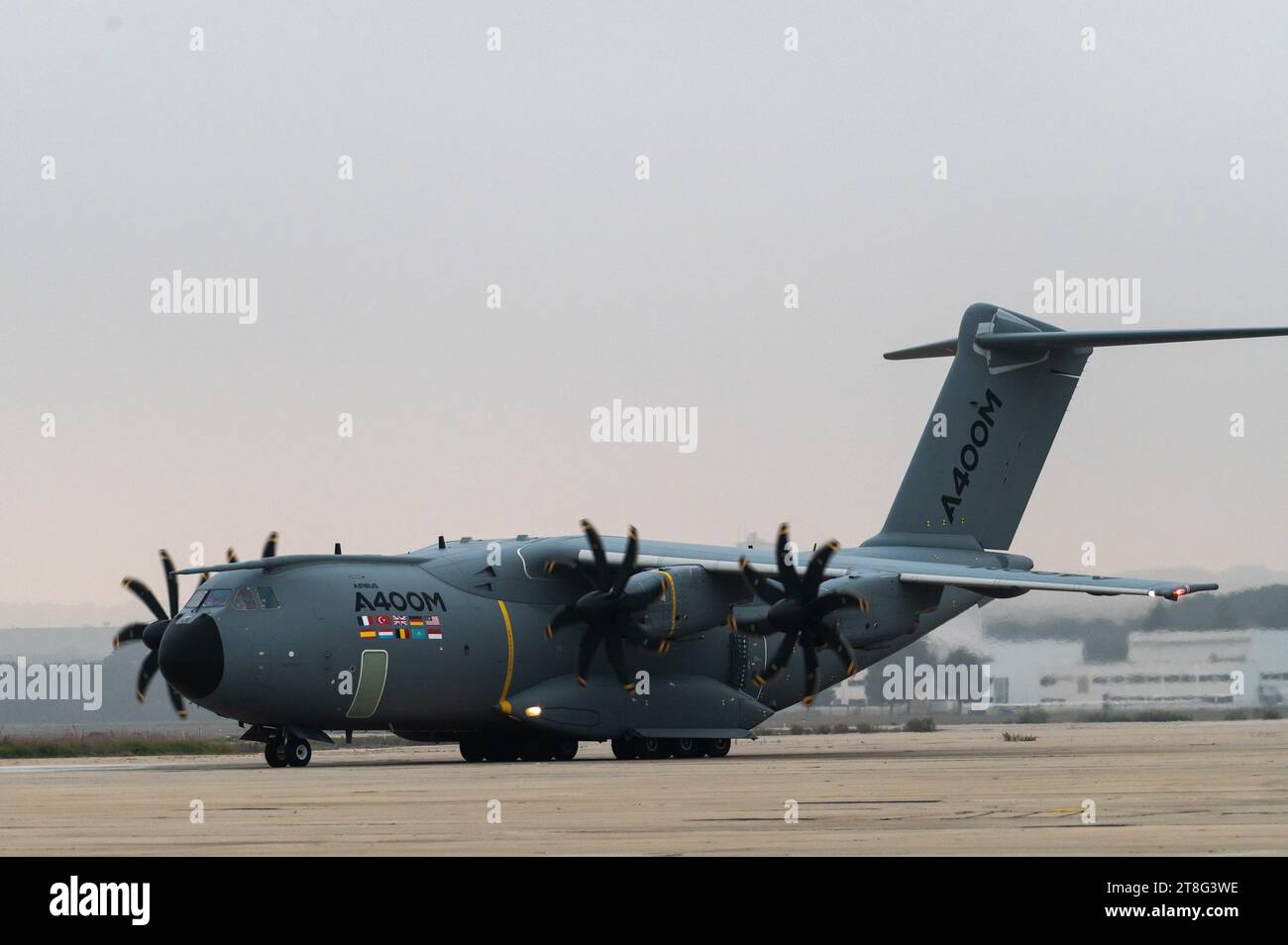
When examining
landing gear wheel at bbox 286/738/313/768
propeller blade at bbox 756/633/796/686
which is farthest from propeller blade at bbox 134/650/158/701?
propeller blade at bbox 756/633/796/686

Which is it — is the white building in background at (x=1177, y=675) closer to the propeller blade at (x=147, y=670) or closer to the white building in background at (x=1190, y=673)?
the white building in background at (x=1190, y=673)

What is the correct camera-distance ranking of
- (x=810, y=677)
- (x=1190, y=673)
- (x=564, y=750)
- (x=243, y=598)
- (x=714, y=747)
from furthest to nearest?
(x=1190, y=673) → (x=810, y=677) → (x=714, y=747) → (x=564, y=750) → (x=243, y=598)

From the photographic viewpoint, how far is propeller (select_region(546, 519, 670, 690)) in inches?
1216

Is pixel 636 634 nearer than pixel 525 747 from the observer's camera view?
Yes

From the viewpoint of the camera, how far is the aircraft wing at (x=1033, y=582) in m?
30.5

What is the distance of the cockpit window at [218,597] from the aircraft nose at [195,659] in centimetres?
50

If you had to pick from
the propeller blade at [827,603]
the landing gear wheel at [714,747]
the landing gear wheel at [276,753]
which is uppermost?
the propeller blade at [827,603]

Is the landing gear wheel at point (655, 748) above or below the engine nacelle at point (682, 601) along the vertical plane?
below

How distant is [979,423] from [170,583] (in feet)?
51.8

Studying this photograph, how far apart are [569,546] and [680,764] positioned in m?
5.60

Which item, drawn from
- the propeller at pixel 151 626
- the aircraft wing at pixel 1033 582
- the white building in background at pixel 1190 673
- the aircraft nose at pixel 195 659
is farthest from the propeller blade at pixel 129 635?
the white building in background at pixel 1190 673

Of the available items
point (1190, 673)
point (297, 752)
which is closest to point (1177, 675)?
point (1190, 673)

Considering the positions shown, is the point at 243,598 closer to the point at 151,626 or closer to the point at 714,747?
the point at 151,626

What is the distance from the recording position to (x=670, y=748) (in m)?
34.3
